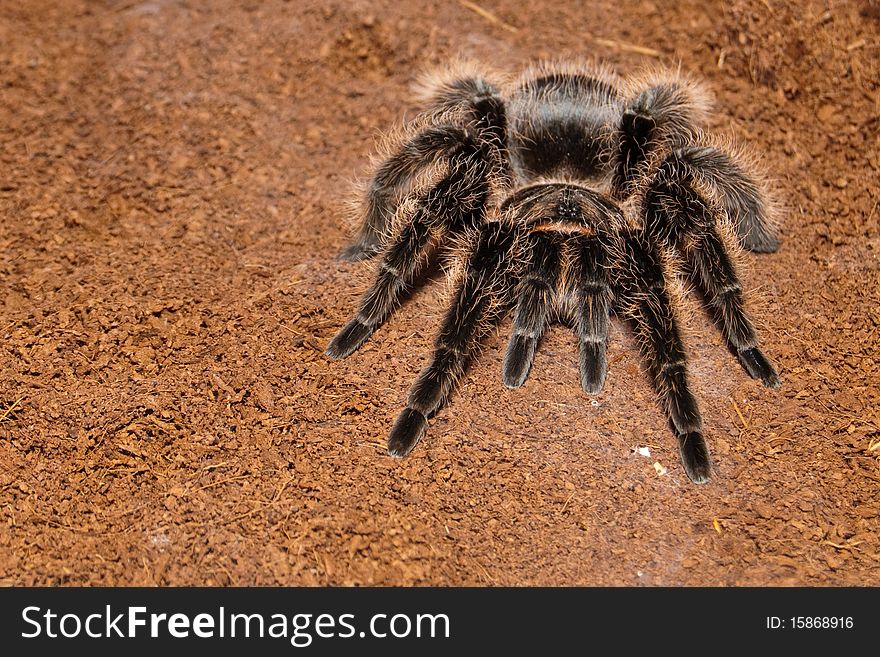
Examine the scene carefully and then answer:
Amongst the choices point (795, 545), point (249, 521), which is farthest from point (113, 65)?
point (795, 545)

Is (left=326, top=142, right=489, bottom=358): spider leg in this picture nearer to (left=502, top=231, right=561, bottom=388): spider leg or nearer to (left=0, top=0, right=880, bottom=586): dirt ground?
(left=0, top=0, right=880, bottom=586): dirt ground

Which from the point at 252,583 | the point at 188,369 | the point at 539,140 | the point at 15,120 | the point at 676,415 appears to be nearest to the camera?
the point at 252,583

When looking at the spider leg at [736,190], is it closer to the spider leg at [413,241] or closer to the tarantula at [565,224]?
the tarantula at [565,224]

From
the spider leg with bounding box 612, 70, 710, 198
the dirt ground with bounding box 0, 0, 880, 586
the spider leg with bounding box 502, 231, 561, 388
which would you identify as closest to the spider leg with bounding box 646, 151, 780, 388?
the dirt ground with bounding box 0, 0, 880, 586

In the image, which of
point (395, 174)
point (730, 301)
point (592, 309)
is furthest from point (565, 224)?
Answer: point (395, 174)

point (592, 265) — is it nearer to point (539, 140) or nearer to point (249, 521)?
point (539, 140)

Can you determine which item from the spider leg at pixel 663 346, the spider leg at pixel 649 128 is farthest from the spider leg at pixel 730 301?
the spider leg at pixel 649 128
